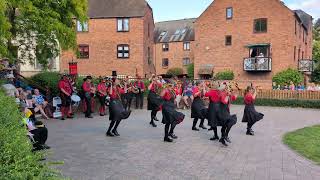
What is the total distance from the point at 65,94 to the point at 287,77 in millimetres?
23536

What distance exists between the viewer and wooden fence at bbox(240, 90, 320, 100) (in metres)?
27.2

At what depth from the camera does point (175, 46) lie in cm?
6053

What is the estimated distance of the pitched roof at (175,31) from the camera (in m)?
60.5

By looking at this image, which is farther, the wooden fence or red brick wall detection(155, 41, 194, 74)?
red brick wall detection(155, 41, 194, 74)

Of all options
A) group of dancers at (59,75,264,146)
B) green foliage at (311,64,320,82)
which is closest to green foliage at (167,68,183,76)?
green foliage at (311,64,320,82)

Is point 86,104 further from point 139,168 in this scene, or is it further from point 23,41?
point 139,168

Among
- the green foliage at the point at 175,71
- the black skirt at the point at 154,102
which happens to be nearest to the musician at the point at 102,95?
the black skirt at the point at 154,102

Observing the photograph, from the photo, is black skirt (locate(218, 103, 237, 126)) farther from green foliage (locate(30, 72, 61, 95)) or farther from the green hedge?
the green hedge

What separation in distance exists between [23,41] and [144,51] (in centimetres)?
2194

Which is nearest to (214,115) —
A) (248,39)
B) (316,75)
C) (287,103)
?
(287,103)

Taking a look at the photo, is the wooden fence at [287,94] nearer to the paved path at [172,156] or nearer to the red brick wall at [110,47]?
the paved path at [172,156]

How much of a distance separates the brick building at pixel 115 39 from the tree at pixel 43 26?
19.9 m

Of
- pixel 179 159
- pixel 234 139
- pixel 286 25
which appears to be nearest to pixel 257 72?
pixel 286 25

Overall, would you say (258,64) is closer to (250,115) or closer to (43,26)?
(250,115)
